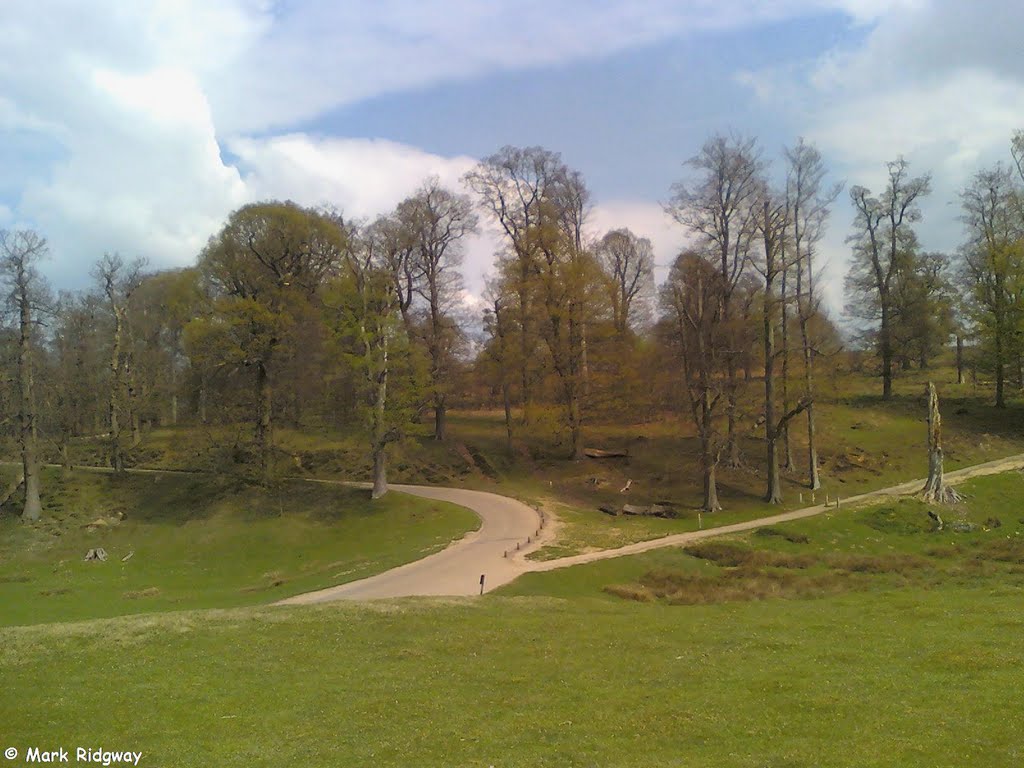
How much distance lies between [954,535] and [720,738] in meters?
24.2

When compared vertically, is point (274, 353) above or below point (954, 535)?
above

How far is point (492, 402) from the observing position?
71.1 m

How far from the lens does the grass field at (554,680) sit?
29.2 feet

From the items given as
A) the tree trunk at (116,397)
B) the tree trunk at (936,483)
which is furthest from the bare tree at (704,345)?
the tree trunk at (116,397)

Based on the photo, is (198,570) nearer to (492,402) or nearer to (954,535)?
(954,535)

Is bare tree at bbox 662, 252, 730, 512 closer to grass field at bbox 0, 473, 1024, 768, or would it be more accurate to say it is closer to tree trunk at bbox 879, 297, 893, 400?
grass field at bbox 0, 473, 1024, 768

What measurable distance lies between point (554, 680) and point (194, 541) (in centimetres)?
2665

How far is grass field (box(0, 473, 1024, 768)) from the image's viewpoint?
29.2 ft

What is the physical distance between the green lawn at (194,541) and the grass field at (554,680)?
7445 mm

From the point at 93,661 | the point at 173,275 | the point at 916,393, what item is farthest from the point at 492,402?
the point at 93,661

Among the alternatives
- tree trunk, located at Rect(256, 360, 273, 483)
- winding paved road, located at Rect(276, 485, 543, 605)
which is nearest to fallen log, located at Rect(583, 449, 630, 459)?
winding paved road, located at Rect(276, 485, 543, 605)

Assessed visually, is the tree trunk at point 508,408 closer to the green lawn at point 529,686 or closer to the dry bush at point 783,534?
the dry bush at point 783,534

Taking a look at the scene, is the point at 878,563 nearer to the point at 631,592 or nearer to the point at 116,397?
the point at 631,592

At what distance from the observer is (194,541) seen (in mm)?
33000
